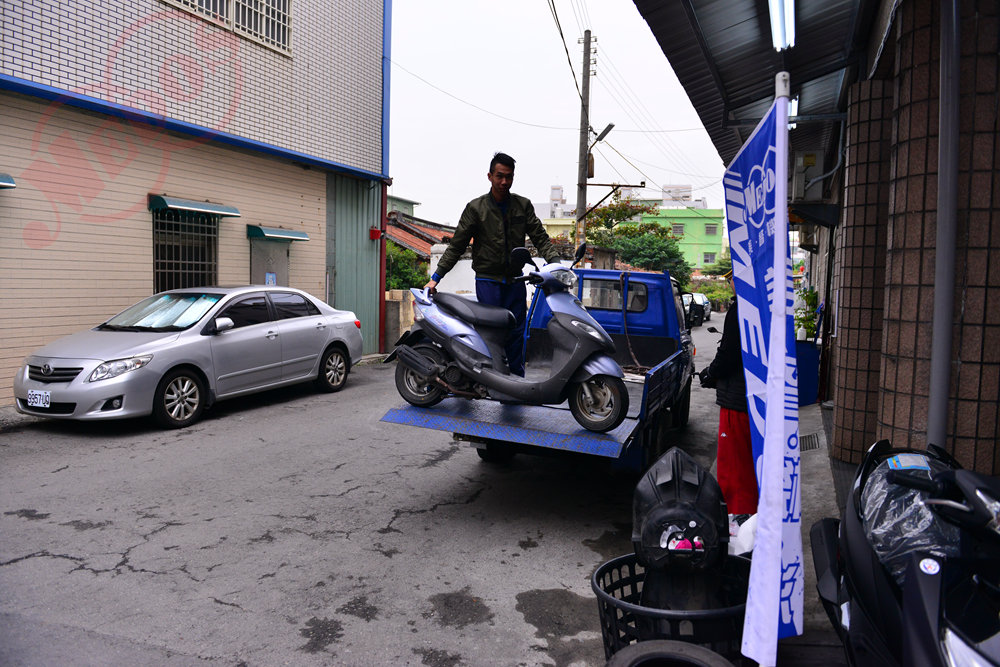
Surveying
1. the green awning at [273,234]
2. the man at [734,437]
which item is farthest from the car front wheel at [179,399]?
the man at [734,437]

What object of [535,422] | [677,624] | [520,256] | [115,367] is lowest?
[677,624]

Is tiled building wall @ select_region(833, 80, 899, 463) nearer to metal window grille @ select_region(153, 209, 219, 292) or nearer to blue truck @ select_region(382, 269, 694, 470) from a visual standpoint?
blue truck @ select_region(382, 269, 694, 470)

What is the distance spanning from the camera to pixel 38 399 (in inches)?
281

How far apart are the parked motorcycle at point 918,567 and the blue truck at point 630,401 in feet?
7.18

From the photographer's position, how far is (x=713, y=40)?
6043 mm

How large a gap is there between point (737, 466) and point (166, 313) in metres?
6.91

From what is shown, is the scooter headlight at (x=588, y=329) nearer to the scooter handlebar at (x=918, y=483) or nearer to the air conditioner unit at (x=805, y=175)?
the scooter handlebar at (x=918, y=483)

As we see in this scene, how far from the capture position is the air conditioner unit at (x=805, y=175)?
29.9 feet

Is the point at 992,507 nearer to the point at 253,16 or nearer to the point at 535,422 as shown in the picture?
the point at 535,422

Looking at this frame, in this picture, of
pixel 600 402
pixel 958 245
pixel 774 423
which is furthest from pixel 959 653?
pixel 600 402

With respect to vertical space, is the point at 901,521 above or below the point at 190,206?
below

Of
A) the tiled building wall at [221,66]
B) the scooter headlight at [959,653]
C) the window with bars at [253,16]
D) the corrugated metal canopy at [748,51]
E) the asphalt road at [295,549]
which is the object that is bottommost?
the asphalt road at [295,549]

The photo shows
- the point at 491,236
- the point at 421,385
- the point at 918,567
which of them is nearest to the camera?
the point at 918,567

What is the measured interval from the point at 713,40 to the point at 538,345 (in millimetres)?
3131
